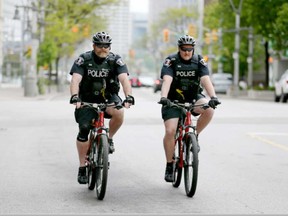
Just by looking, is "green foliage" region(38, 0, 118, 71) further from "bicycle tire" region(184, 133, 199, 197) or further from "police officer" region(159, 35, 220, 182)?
"bicycle tire" region(184, 133, 199, 197)

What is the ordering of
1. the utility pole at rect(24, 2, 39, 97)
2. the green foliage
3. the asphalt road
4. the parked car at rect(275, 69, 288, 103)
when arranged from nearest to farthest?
the asphalt road < the parked car at rect(275, 69, 288, 103) < the utility pole at rect(24, 2, 39, 97) < the green foliage

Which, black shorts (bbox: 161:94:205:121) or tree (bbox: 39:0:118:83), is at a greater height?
tree (bbox: 39:0:118:83)

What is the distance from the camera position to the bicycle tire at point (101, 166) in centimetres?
945

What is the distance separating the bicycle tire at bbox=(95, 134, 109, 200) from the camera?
9.45m

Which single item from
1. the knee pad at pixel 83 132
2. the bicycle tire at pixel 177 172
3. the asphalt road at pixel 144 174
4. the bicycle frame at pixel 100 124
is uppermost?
the bicycle frame at pixel 100 124

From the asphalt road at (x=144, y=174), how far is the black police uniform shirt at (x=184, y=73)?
1.13m

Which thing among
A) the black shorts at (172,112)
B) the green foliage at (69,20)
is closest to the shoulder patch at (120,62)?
the black shorts at (172,112)

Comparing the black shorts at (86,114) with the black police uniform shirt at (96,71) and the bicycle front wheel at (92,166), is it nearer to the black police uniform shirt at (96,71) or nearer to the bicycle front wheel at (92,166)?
the black police uniform shirt at (96,71)

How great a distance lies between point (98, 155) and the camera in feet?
32.5

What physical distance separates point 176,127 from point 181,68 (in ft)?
2.30

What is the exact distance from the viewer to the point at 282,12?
5297 centimetres

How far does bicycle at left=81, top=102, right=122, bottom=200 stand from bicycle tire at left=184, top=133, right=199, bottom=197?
866mm

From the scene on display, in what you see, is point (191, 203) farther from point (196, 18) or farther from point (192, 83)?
point (196, 18)

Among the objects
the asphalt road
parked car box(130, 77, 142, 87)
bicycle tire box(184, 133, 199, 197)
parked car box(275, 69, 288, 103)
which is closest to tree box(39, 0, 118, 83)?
parked car box(275, 69, 288, 103)
